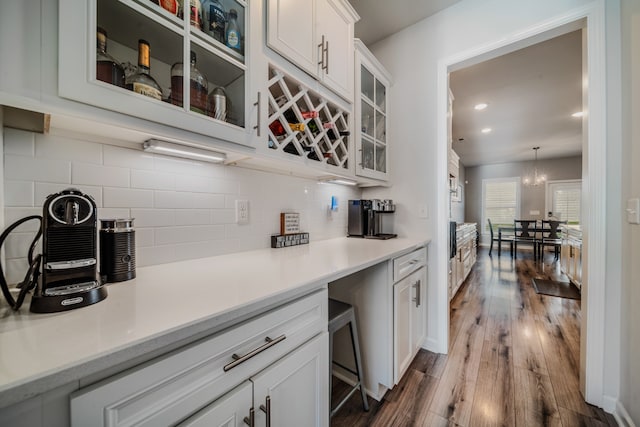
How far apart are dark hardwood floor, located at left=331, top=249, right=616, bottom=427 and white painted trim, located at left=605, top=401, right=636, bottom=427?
0.11 feet

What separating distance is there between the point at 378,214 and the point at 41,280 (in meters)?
1.97

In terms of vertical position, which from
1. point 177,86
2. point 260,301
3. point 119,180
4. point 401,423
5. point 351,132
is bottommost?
point 401,423

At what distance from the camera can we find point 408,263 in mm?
1526

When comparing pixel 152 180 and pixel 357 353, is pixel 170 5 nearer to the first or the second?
pixel 152 180

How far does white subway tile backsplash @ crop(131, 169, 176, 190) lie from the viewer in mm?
928

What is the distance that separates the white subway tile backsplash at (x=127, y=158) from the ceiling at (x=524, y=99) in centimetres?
306

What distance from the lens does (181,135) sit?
0.81 metres

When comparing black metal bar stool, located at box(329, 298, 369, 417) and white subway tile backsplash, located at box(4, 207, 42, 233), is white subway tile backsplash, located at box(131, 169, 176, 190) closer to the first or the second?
white subway tile backsplash, located at box(4, 207, 42, 233)

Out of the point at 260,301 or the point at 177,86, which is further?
the point at 177,86

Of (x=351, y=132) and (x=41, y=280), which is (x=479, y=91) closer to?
(x=351, y=132)

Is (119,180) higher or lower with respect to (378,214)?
higher

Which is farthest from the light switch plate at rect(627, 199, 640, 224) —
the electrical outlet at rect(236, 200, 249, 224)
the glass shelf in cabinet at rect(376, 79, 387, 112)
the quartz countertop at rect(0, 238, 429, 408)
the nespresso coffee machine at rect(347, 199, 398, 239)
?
the electrical outlet at rect(236, 200, 249, 224)

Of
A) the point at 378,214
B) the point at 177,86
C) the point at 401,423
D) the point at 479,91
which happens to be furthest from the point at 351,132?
the point at 479,91

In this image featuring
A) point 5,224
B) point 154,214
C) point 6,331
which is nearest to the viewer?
point 6,331
